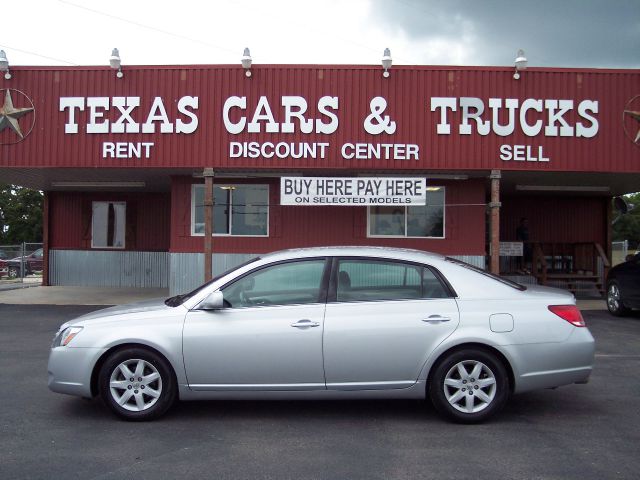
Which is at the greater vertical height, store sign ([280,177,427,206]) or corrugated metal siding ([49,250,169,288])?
store sign ([280,177,427,206])

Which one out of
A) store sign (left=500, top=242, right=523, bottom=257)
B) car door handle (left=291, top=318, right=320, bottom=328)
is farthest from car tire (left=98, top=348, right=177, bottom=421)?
store sign (left=500, top=242, right=523, bottom=257)

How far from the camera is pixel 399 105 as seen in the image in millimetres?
12898

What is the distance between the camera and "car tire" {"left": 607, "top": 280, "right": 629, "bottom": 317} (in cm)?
1220

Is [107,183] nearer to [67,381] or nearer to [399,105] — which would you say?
[399,105]

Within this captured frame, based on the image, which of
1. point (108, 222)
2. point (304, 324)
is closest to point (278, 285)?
point (304, 324)

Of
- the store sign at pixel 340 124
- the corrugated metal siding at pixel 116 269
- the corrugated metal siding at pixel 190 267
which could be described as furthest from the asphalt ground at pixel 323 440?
the corrugated metal siding at pixel 116 269

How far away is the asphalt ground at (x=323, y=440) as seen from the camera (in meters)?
4.23

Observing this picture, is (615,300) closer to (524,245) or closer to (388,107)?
(524,245)

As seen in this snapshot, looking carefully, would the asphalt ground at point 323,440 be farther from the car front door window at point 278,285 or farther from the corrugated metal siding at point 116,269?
the corrugated metal siding at point 116,269

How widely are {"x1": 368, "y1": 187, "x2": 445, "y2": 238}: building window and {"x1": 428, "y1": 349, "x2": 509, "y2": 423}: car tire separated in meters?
9.13

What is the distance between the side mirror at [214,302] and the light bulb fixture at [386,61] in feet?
29.2

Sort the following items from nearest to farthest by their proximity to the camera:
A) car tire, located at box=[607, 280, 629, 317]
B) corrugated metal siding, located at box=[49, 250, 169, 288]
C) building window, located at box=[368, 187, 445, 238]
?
car tire, located at box=[607, 280, 629, 317], building window, located at box=[368, 187, 445, 238], corrugated metal siding, located at box=[49, 250, 169, 288]

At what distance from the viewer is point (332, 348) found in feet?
16.8

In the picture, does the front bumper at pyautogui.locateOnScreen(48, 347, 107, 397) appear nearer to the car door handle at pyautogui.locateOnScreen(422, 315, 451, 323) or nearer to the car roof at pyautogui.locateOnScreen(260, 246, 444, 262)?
the car roof at pyautogui.locateOnScreen(260, 246, 444, 262)
